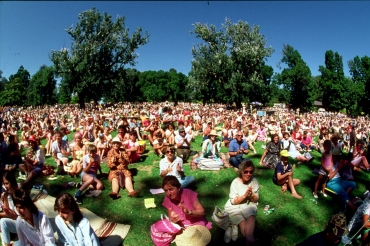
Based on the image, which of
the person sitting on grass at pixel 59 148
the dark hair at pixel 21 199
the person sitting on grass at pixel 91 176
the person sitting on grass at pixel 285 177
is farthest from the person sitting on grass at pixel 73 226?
the person sitting on grass at pixel 59 148

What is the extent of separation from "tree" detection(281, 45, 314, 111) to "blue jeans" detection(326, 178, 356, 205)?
148ft

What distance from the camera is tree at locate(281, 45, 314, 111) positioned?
46562mm

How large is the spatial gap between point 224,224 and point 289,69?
51.2m

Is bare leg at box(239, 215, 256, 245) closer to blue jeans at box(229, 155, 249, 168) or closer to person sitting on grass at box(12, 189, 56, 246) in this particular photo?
person sitting on grass at box(12, 189, 56, 246)

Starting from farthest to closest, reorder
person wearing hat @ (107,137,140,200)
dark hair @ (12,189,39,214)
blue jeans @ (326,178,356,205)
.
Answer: person wearing hat @ (107,137,140,200), blue jeans @ (326,178,356,205), dark hair @ (12,189,39,214)

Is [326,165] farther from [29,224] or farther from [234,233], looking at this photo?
[29,224]

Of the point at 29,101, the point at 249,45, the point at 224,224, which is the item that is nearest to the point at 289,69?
the point at 249,45

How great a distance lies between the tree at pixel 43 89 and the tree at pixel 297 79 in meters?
52.2

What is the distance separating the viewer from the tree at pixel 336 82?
1871 inches

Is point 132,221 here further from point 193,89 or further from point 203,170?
point 193,89

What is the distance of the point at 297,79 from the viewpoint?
4712cm

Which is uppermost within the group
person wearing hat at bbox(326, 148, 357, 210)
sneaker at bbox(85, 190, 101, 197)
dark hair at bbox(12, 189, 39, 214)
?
dark hair at bbox(12, 189, 39, 214)

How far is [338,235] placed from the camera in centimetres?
277

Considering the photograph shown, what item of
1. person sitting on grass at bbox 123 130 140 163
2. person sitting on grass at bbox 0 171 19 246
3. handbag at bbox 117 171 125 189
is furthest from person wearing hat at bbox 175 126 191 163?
person sitting on grass at bbox 0 171 19 246
